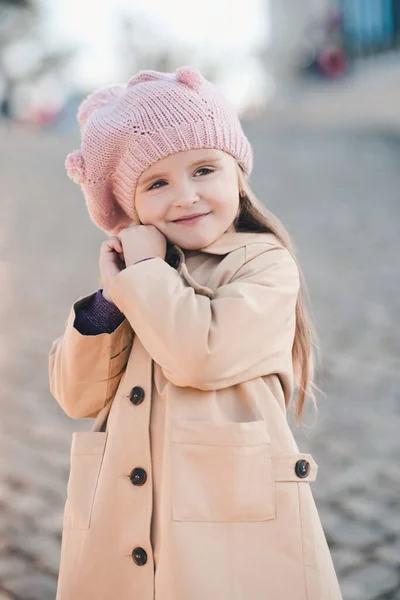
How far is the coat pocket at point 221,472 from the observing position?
185 centimetres

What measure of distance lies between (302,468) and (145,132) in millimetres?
782

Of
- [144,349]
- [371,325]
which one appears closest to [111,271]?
[144,349]

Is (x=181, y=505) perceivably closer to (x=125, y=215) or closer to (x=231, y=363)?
(x=231, y=363)

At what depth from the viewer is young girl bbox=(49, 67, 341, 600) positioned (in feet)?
6.06

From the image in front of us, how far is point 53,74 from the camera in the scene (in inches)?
1133

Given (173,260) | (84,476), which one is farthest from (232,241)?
(84,476)

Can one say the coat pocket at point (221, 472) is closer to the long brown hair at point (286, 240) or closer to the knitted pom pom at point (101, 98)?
the long brown hair at point (286, 240)

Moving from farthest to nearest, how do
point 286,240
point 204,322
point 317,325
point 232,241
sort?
point 317,325
point 286,240
point 232,241
point 204,322

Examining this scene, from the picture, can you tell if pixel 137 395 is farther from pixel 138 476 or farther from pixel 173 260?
pixel 173 260

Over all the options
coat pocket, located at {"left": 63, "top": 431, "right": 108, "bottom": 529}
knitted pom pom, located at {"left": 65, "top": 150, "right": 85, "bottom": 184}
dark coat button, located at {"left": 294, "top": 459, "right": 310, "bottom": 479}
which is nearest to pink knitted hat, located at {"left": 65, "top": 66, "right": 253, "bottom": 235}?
knitted pom pom, located at {"left": 65, "top": 150, "right": 85, "bottom": 184}

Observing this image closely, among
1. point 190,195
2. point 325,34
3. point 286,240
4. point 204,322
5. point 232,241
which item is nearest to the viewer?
point 204,322

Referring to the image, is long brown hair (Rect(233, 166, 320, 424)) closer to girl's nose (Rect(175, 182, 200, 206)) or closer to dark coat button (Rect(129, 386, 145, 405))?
girl's nose (Rect(175, 182, 200, 206))

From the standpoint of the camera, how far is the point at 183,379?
1.86 meters

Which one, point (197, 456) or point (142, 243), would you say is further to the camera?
point (142, 243)
